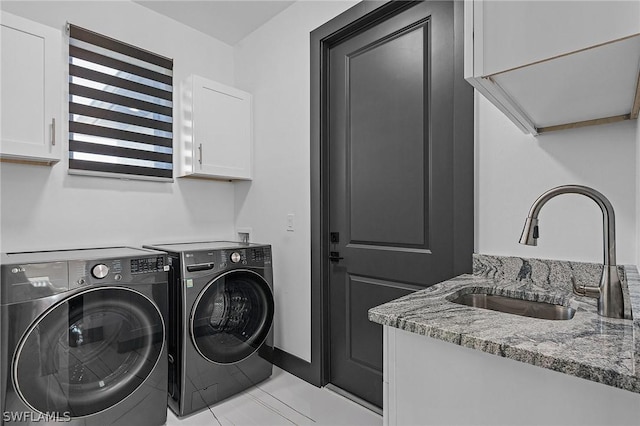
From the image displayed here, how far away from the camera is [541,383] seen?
30.1 inches

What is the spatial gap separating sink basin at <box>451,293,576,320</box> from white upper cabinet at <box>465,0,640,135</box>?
672 millimetres

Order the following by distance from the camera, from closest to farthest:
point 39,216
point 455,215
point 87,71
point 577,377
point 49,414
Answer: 1. point 577,377
2. point 49,414
3. point 455,215
4. point 39,216
5. point 87,71

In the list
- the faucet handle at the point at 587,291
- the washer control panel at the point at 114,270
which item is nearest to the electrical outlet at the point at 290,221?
the washer control panel at the point at 114,270

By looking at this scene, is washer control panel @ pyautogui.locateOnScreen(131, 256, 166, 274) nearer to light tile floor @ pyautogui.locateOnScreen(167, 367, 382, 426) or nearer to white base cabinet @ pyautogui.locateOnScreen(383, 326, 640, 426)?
light tile floor @ pyautogui.locateOnScreen(167, 367, 382, 426)

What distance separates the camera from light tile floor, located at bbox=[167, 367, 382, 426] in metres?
1.94

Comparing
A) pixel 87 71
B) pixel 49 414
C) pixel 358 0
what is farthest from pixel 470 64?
pixel 87 71

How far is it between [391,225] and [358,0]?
1.34 m

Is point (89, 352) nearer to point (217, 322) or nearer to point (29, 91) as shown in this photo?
point (217, 322)

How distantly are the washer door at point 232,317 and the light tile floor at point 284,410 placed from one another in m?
0.26

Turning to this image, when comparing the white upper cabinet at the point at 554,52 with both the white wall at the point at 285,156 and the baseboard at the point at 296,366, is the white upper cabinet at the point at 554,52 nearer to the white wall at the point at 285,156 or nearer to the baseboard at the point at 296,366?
the white wall at the point at 285,156

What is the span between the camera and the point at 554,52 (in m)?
0.78

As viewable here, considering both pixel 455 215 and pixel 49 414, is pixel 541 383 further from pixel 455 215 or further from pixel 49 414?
pixel 49 414

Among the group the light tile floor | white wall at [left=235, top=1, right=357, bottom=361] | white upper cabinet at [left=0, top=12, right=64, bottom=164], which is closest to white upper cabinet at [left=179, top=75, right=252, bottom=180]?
white wall at [left=235, top=1, right=357, bottom=361]

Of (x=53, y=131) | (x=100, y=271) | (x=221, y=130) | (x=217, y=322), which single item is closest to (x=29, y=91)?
(x=53, y=131)
